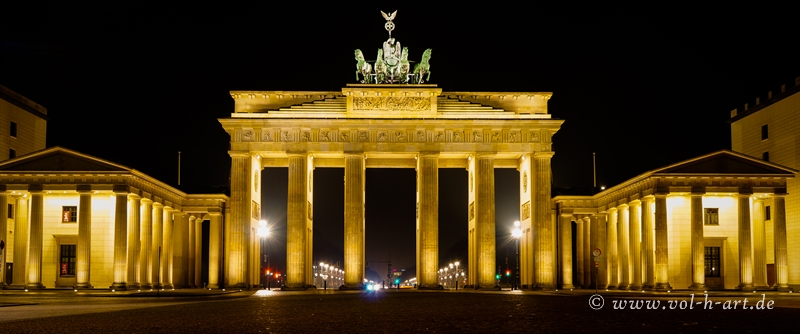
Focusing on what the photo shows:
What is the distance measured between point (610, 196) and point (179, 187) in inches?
1379

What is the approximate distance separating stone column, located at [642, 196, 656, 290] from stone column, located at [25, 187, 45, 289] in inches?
1540

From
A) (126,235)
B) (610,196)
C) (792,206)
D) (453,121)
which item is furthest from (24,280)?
(792,206)

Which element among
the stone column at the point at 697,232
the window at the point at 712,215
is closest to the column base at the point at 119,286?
the stone column at the point at 697,232

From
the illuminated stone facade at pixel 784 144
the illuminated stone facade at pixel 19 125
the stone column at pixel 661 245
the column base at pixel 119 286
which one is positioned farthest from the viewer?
the illuminated stone facade at pixel 19 125

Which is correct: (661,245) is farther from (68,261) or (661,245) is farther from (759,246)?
(68,261)

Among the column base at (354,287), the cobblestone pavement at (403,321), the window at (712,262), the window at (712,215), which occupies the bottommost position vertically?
the column base at (354,287)

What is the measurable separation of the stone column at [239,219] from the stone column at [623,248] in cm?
2833

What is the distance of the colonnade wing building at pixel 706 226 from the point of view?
61.2 meters

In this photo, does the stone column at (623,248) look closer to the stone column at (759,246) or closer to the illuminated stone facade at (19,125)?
the stone column at (759,246)

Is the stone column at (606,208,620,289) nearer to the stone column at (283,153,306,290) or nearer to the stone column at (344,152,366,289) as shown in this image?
the stone column at (344,152,366,289)

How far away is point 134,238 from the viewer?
6334cm

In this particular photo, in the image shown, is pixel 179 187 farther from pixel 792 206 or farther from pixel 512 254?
pixel 512 254

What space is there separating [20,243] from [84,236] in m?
5.35

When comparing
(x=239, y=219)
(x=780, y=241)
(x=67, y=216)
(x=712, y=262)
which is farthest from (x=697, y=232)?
(x=67, y=216)
